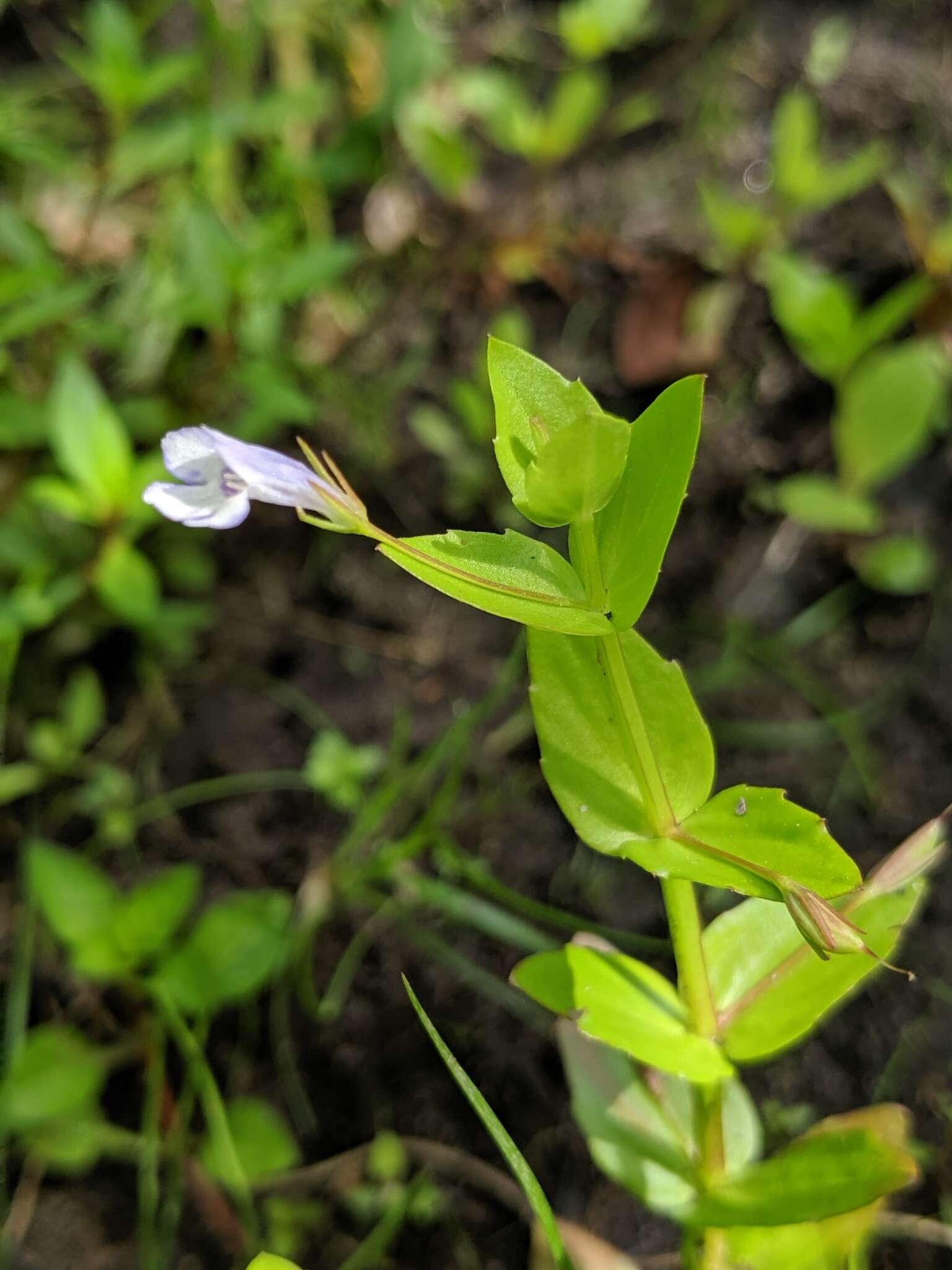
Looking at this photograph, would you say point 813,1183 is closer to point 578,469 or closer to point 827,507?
point 578,469

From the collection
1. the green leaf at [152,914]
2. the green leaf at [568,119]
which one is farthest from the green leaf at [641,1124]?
the green leaf at [568,119]

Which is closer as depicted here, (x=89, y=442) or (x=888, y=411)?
(x=89, y=442)

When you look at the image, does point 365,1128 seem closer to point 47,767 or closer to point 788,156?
point 47,767

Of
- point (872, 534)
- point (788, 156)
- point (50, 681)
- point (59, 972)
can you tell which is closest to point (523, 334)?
point (788, 156)

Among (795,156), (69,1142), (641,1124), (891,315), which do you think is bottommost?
(69,1142)

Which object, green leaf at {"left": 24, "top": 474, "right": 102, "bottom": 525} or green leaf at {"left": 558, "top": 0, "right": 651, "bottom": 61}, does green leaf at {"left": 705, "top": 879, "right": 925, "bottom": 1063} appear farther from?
green leaf at {"left": 558, "top": 0, "right": 651, "bottom": 61}

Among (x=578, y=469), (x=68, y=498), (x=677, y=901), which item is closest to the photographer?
(x=578, y=469)

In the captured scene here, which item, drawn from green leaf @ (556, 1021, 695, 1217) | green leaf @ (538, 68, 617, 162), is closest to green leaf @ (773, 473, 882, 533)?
green leaf @ (538, 68, 617, 162)

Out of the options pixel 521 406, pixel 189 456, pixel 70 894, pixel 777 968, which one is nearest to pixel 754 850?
pixel 777 968
